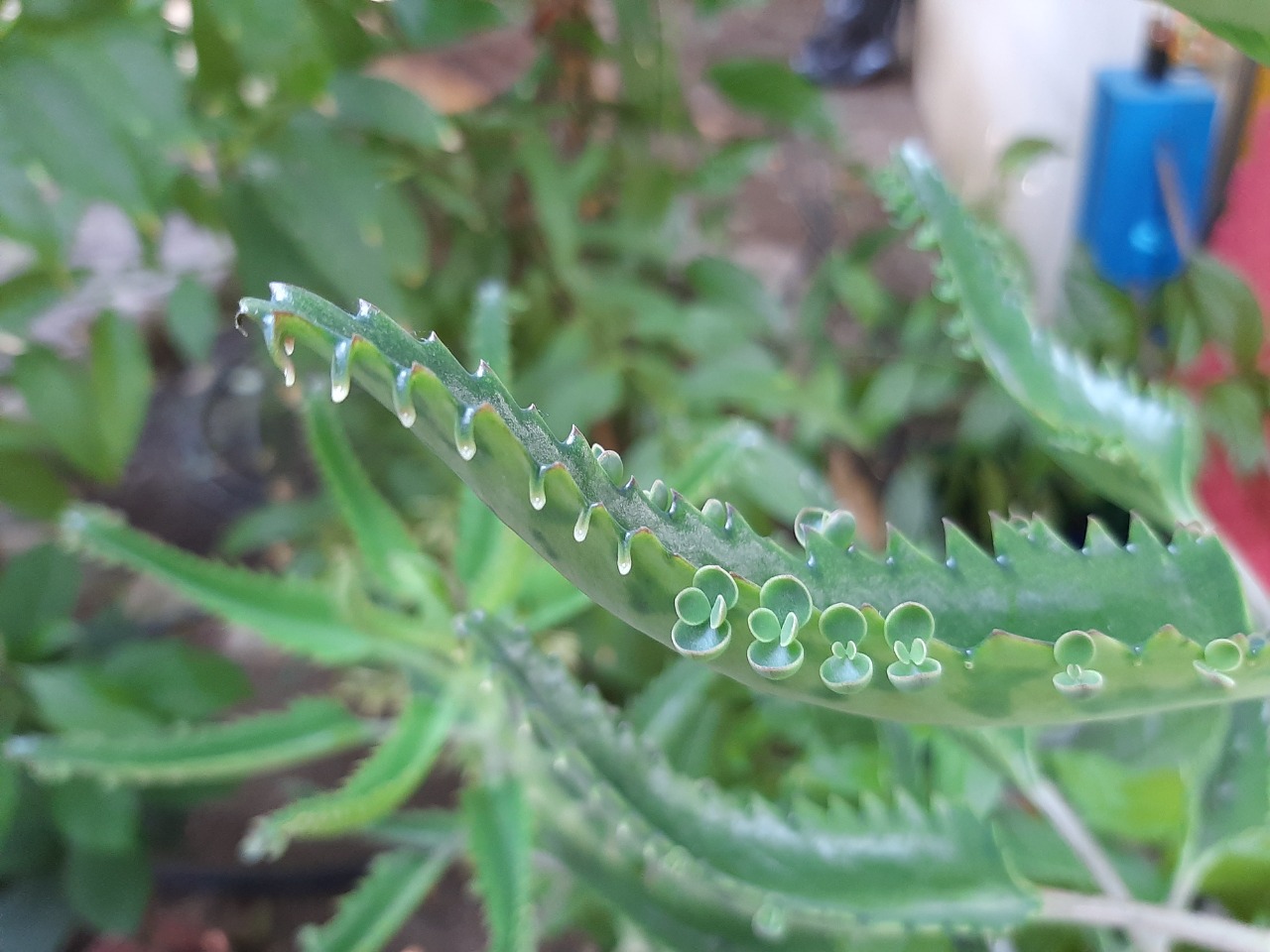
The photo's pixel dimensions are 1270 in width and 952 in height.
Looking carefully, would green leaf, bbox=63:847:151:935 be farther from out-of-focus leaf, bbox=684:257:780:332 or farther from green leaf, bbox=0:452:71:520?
out-of-focus leaf, bbox=684:257:780:332

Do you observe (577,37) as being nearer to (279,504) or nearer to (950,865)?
(279,504)

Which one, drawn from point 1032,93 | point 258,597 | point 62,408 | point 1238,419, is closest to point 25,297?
point 62,408

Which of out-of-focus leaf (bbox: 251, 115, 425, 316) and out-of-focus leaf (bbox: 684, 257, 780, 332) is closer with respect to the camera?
out-of-focus leaf (bbox: 251, 115, 425, 316)

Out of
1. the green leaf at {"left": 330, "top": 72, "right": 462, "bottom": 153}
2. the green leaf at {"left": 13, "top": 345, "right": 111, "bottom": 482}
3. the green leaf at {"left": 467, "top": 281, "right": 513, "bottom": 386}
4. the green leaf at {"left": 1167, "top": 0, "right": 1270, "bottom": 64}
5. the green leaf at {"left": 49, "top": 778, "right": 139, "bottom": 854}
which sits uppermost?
the green leaf at {"left": 1167, "top": 0, "right": 1270, "bottom": 64}

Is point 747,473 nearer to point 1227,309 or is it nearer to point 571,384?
point 571,384

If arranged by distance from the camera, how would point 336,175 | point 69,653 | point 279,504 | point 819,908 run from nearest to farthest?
point 819,908, point 336,175, point 69,653, point 279,504

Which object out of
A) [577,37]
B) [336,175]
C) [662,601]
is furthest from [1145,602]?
[577,37]

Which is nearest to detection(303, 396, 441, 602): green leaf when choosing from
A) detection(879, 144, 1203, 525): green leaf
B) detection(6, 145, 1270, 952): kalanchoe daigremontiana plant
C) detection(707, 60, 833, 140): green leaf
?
detection(6, 145, 1270, 952): kalanchoe daigremontiana plant
